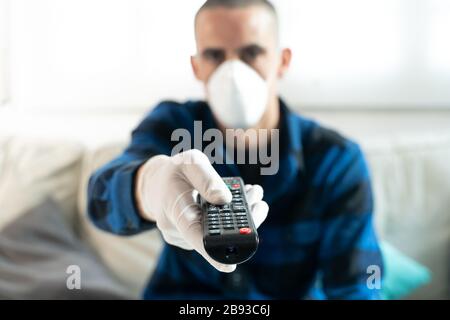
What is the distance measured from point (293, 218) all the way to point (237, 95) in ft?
0.62

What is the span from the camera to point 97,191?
79 cm

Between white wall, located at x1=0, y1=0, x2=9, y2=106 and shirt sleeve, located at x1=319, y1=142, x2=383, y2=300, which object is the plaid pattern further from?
white wall, located at x1=0, y1=0, x2=9, y2=106

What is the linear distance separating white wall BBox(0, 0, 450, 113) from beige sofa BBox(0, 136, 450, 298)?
0.08 metres

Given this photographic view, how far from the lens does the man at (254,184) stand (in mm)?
711

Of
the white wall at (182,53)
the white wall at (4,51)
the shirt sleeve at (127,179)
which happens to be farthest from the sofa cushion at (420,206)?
the white wall at (4,51)

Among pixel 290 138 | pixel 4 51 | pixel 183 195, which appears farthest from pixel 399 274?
pixel 4 51

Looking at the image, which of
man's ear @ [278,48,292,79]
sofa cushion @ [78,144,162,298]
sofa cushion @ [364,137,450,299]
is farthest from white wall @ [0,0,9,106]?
sofa cushion @ [364,137,450,299]

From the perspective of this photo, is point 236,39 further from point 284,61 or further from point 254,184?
point 254,184

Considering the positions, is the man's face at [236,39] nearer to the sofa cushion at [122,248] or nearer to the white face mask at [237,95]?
the white face mask at [237,95]

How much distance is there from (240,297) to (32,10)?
1.61 feet

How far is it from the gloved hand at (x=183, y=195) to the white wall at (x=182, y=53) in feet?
0.37

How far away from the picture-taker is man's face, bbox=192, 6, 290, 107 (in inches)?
28.0

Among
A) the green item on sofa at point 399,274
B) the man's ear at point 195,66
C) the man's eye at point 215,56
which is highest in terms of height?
the man's eye at point 215,56

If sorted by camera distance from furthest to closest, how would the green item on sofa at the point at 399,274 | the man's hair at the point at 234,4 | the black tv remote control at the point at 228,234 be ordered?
the green item on sofa at the point at 399,274 → the man's hair at the point at 234,4 → the black tv remote control at the point at 228,234
